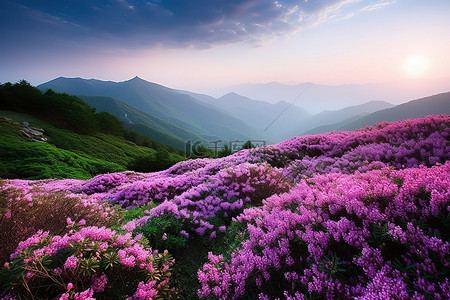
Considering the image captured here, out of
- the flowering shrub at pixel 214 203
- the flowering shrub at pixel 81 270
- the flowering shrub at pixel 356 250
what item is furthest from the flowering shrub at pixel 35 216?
the flowering shrub at pixel 356 250

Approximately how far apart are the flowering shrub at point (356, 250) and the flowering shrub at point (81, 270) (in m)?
0.93

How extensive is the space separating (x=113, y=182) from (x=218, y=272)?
14395mm

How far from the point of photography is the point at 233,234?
495 cm

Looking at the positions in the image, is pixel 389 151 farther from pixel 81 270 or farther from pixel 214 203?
pixel 81 270

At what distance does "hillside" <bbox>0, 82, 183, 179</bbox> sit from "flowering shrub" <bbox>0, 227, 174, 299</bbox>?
72.7 ft

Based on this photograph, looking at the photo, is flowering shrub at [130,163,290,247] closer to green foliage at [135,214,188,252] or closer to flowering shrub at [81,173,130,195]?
green foliage at [135,214,188,252]

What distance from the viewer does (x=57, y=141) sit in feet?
138

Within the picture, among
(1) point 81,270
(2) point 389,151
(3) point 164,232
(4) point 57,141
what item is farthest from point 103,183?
(4) point 57,141

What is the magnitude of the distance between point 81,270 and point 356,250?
128 inches

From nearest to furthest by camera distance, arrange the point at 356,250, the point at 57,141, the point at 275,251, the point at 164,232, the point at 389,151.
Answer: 1. the point at 356,250
2. the point at 275,251
3. the point at 164,232
4. the point at 389,151
5. the point at 57,141

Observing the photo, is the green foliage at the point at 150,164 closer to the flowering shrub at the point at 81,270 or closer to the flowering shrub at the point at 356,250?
the flowering shrub at the point at 81,270

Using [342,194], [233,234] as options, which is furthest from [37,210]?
[342,194]

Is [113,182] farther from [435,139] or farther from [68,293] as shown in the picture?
[435,139]

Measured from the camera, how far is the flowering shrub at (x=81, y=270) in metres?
2.39
